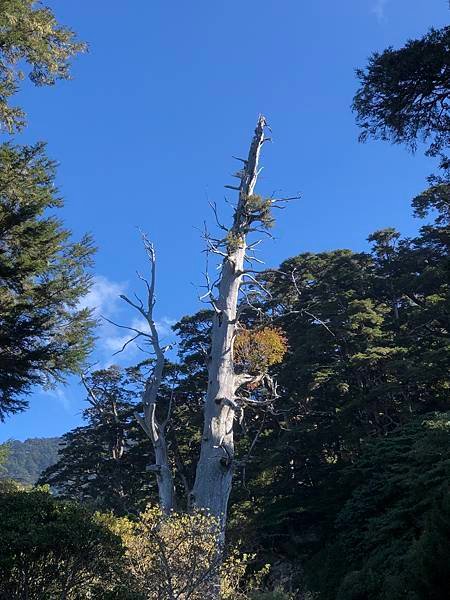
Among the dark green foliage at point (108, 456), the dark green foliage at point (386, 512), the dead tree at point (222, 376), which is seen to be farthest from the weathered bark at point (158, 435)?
the dark green foliage at point (108, 456)

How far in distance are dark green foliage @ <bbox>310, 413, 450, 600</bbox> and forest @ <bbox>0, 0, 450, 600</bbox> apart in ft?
0.18

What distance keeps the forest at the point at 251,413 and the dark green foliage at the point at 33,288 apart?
5 cm

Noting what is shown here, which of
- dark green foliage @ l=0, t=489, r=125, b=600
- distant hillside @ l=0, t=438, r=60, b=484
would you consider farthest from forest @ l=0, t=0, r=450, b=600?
distant hillside @ l=0, t=438, r=60, b=484

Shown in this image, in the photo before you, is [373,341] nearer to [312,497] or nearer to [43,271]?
[312,497]

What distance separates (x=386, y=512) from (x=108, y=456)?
57.3 feet

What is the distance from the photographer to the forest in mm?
6270

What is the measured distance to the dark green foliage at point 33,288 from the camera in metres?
12.0

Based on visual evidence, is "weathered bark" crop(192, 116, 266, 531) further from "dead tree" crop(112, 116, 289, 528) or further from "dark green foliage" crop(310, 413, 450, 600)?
"dark green foliage" crop(310, 413, 450, 600)

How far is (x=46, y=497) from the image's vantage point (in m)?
7.24

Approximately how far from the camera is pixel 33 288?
41.1 ft

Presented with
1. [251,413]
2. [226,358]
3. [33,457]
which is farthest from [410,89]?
[33,457]

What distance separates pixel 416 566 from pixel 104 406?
23143 mm

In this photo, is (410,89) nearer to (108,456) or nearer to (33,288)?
(33,288)

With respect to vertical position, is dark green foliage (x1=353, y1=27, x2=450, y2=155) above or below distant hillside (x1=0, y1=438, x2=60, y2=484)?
below
